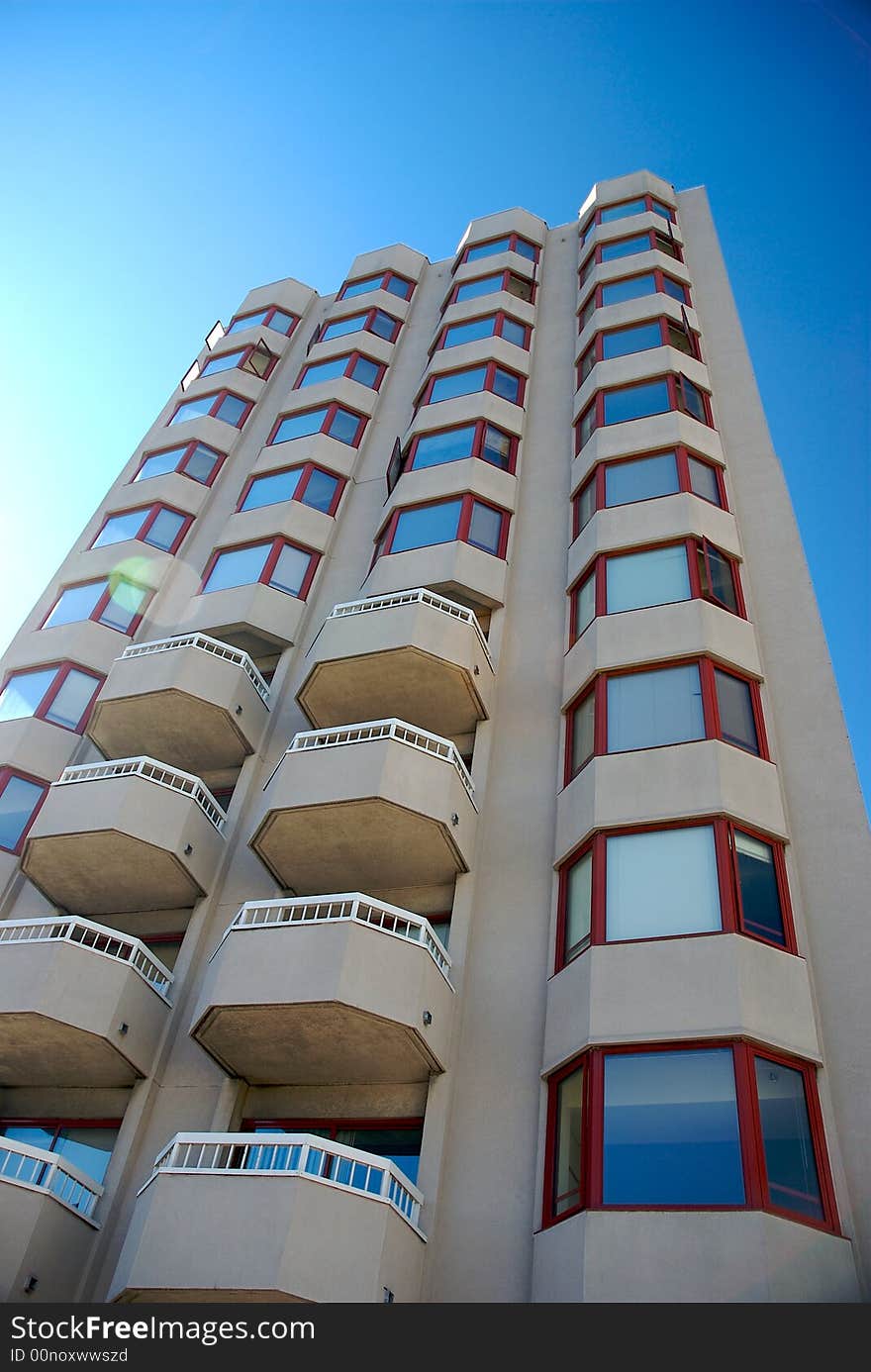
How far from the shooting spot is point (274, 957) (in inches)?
642

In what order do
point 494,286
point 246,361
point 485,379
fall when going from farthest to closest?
point 246,361, point 494,286, point 485,379

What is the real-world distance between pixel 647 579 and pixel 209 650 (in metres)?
9.51

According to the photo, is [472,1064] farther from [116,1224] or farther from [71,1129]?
[71,1129]

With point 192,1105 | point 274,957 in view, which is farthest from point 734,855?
point 192,1105

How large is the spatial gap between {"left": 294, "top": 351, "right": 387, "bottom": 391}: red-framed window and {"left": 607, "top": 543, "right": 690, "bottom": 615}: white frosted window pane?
47.3ft

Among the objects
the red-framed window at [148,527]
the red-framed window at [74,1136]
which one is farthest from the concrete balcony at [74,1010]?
the red-framed window at [148,527]

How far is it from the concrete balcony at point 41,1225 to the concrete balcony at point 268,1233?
1.39m

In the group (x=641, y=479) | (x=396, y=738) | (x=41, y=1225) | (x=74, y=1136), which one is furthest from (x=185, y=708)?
(x=641, y=479)

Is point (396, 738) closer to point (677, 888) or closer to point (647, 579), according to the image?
point (677, 888)

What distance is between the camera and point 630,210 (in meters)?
37.4

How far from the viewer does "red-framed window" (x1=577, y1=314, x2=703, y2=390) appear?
96.3 feet

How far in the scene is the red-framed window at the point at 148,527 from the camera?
97.0ft

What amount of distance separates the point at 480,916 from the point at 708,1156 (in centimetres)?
608
